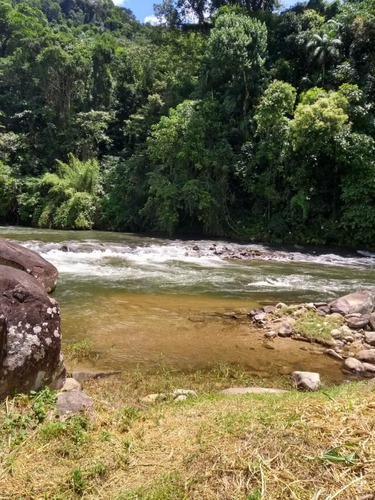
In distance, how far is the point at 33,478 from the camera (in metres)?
2.02

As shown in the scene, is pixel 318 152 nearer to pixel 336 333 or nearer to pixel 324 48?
pixel 324 48

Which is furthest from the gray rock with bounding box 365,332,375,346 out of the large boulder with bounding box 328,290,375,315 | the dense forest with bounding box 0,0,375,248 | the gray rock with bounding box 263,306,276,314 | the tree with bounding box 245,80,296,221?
the tree with bounding box 245,80,296,221

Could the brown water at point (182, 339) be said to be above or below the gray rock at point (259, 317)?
below

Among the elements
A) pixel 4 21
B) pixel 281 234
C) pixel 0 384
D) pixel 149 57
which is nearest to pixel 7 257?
pixel 0 384

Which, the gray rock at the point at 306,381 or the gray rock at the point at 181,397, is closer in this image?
the gray rock at the point at 181,397

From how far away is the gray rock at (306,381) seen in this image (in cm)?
412

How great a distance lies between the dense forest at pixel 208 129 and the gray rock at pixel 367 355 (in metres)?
11.4

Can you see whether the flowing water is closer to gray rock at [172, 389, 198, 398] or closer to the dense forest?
gray rock at [172, 389, 198, 398]

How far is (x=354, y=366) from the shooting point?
16.0ft

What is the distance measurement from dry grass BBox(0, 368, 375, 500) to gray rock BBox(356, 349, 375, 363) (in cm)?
295

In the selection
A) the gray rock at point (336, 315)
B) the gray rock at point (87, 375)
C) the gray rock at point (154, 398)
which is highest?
the gray rock at point (336, 315)

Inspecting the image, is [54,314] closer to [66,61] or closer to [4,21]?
[66,61]

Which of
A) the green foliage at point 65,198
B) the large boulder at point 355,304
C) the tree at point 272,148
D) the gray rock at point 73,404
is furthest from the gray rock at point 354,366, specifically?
the green foliage at point 65,198

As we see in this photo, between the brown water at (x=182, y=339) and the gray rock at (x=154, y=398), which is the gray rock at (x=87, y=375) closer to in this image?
the brown water at (x=182, y=339)
